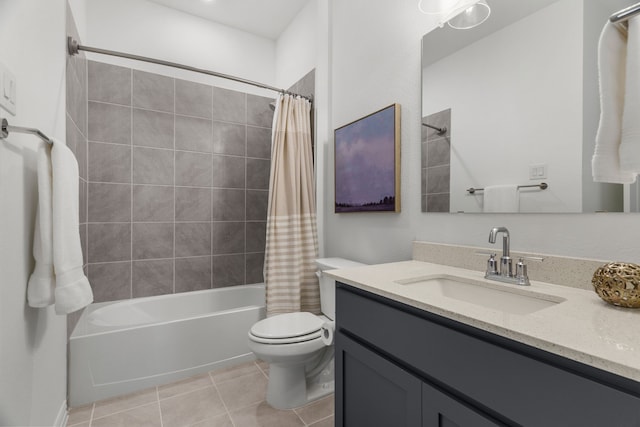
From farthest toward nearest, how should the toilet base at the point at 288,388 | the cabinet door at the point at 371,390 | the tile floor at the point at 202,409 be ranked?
A: the toilet base at the point at 288,388 → the tile floor at the point at 202,409 → the cabinet door at the point at 371,390

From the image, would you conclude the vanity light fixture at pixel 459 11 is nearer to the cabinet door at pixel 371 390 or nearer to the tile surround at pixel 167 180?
the tile surround at pixel 167 180

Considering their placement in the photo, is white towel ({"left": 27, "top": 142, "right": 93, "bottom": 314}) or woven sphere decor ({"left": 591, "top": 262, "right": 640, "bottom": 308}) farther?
white towel ({"left": 27, "top": 142, "right": 93, "bottom": 314})

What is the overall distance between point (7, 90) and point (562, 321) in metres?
1.59

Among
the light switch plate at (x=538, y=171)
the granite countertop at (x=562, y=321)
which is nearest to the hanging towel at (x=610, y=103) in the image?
the light switch plate at (x=538, y=171)

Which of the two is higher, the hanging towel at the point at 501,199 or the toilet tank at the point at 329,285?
the hanging towel at the point at 501,199

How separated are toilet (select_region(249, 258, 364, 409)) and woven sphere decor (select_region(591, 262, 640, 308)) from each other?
93 centimetres

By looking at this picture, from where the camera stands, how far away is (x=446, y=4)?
1.39 m

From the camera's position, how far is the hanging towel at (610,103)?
2.97ft

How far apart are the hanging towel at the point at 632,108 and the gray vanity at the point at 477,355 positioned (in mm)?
411

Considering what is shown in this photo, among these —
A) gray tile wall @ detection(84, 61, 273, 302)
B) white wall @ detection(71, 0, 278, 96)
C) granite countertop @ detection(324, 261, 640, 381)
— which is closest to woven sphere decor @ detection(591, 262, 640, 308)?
granite countertop @ detection(324, 261, 640, 381)

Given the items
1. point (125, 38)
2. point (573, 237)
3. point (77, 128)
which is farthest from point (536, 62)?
point (125, 38)

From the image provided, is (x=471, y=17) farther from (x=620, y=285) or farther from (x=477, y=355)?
(x=477, y=355)

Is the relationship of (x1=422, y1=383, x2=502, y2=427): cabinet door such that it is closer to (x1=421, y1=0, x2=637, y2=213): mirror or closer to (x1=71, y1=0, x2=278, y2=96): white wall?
(x1=421, y1=0, x2=637, y2=213): mirror

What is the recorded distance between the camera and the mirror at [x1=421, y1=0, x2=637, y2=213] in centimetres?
97
